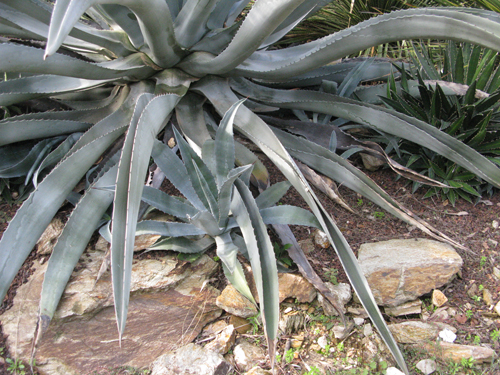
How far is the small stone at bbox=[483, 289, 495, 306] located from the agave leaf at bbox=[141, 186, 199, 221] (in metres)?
1.32

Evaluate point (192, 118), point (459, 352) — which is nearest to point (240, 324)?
point (459, 352)

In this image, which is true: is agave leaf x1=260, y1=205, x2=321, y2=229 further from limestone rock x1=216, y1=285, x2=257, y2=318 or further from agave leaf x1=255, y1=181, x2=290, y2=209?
limestone rock x1=216, y1=285, x2=257, y2=318

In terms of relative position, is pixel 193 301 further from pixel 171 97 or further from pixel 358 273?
pixel 171 97

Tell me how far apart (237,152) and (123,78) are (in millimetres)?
659

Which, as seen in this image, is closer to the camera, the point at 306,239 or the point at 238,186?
the point at 238,186

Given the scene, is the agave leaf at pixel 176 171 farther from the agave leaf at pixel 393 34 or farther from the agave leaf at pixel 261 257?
the agave leaf at pixel 393 34

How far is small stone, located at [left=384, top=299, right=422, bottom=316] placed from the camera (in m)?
1.86

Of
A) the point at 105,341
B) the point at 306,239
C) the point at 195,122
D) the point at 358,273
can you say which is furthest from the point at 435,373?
the point at 195,122

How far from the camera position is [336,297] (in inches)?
69.8

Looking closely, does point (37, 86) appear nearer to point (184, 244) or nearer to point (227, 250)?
point (184, 244)

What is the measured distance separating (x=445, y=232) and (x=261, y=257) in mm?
1008

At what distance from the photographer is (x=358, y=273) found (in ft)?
4.78

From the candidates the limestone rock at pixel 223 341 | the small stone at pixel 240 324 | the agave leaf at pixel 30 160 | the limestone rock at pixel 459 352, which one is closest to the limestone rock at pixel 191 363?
the limestone rock at pixel 223 341

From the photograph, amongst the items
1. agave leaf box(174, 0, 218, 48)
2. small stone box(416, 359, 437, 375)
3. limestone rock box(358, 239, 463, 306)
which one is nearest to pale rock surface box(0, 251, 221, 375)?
limestone rock box(358, 239, 463, 306)
